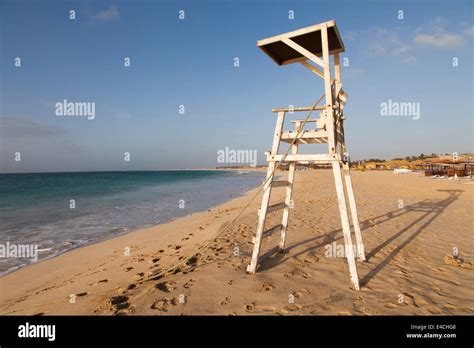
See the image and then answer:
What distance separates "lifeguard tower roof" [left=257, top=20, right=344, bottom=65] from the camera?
164 inches

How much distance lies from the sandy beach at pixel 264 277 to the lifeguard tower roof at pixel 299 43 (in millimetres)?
4548

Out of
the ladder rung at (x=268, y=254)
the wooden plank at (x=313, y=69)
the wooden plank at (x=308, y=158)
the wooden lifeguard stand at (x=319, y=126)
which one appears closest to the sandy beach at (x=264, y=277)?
the ladder rung at (x=268, y=254)

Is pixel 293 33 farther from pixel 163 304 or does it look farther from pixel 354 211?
pixel 163 304

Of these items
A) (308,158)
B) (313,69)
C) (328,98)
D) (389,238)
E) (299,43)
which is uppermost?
(299,43)

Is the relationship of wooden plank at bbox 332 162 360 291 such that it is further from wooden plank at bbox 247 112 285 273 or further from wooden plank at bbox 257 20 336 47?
wooden plank at bbox 257 20 336 47

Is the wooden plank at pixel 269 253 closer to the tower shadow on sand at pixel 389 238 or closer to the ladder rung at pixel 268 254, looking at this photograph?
the ladder rung at pixel 268 254

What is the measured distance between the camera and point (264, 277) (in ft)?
14.1

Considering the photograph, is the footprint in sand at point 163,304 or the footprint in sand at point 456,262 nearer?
the footprint in sand at point 163,304

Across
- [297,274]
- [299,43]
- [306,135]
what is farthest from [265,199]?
[299,43]

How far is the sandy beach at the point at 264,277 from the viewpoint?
3.43 metres

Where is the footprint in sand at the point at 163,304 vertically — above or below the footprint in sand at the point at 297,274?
above

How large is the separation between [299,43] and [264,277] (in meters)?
4.80

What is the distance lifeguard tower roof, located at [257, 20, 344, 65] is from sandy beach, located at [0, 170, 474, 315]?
4.55 m
